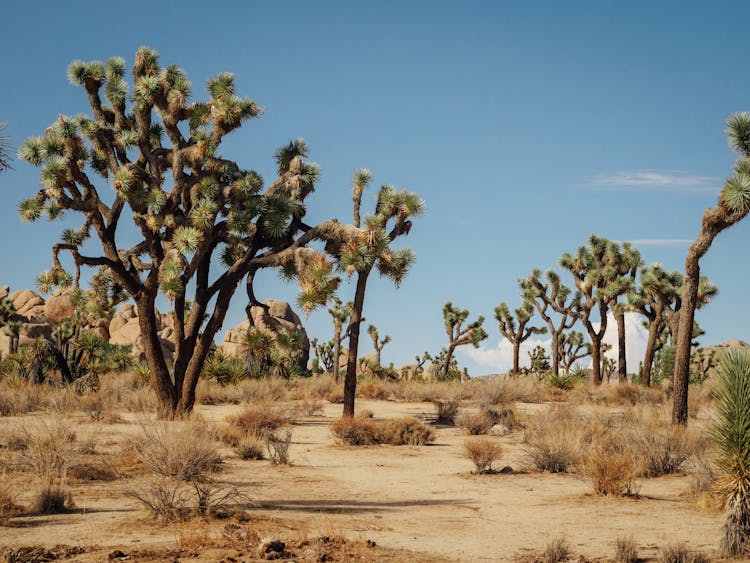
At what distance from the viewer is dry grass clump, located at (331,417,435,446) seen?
59.6 ft

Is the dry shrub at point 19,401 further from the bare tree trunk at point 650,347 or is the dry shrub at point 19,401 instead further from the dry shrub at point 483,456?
the bare tree trunk at point 650,347

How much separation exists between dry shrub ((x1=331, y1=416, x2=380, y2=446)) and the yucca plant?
434 inches

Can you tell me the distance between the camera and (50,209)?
20219 mm

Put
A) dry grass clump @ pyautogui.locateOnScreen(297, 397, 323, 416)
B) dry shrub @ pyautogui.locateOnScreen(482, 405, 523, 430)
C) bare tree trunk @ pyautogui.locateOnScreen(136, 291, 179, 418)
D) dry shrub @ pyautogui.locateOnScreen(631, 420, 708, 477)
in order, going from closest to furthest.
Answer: dry shrub @ pyautogui.locateOnScreen(631, 420, 708, 477) → bare tree trunk @ pyautogui.locateOnScreen(136, 291, 179, 418) → dry shrub @ pyautogui.locateOnScreen(482, 405, 523, 430) → dry grass clump @ pyautogui.locateOnScreen(297, 397, 323, 416)

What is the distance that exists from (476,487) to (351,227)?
10.4 m

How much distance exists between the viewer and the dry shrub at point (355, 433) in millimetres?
18141

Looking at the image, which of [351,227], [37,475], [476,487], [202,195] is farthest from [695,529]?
[202,195]

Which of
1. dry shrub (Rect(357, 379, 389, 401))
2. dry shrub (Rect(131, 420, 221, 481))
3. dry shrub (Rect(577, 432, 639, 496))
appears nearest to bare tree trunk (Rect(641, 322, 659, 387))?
dry shrub (Rect(357, 379, 389, 401))

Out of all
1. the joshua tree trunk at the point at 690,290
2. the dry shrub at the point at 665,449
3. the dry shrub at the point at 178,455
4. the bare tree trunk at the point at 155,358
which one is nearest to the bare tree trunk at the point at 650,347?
the joshua tree trunk at the point at 690,290

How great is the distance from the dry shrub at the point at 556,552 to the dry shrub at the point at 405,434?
10744mm

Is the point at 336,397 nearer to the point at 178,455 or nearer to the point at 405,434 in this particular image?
the point at 405,434

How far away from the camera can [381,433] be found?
61.3ft

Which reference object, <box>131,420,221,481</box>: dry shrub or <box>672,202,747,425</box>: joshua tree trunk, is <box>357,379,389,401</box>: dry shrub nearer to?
<box>672,202,747,425</box>: joshua tree trunk

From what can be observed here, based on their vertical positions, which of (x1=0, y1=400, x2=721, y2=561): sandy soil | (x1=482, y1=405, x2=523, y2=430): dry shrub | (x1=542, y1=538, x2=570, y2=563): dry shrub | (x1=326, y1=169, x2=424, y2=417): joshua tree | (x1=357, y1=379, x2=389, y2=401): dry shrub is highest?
(x1=326, y1=169, x2=424, y2=417): joshua tree
